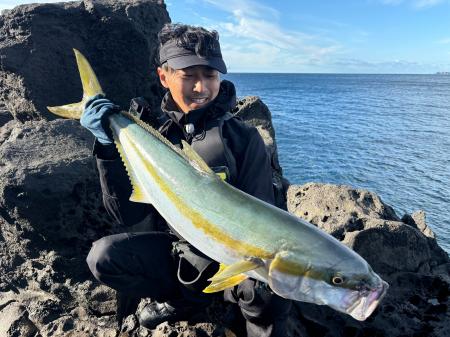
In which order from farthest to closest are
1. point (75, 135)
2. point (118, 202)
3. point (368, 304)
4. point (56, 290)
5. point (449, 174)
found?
1. point (449, 174)
2. point (75, 135)
3. point (56, 290)
4. point (118, 202)
5. point (368, 304)

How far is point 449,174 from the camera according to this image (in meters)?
17.1

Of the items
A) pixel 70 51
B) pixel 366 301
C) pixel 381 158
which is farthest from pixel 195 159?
pixel 381 158

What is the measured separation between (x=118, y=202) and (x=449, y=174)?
56.9 feet

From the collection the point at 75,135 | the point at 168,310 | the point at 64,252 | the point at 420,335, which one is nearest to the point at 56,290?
the point at 64,252

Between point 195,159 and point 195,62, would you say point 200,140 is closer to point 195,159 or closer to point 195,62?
point 195,62

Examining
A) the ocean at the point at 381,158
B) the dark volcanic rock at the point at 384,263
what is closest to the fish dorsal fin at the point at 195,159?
the dark volcanic rock at the point at 384,263

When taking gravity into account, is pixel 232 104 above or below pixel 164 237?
above

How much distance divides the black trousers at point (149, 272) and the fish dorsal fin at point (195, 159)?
3.96ft

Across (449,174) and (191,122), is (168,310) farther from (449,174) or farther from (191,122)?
(449,174)

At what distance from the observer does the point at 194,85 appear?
366 centimetres

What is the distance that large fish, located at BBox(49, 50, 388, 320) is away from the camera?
2.24 metres

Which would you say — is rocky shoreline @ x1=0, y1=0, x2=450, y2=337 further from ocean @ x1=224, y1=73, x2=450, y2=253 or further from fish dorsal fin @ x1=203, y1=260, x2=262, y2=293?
ocean @ x1=224, y1=73, x2=450, y2=253

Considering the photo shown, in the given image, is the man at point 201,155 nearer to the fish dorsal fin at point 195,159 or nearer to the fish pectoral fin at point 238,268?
the fish dorsal fin at point 195,159

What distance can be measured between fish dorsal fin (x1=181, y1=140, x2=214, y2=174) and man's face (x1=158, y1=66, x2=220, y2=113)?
103 cm
